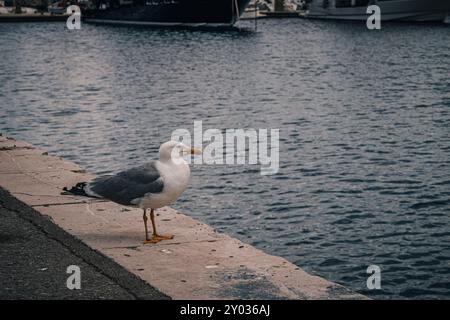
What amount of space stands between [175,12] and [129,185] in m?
75.4

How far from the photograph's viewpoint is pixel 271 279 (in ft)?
25.2

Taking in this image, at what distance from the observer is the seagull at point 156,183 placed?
28.5ft

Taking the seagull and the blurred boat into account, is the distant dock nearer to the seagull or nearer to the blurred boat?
the blurred boat

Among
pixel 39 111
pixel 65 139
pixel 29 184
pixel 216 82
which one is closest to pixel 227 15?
pixel 216 82

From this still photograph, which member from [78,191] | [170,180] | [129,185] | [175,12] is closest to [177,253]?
[170,180]

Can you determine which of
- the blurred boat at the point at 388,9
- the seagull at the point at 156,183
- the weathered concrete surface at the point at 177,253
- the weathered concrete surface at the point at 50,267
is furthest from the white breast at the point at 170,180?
the blurred boat at the point at 388,9

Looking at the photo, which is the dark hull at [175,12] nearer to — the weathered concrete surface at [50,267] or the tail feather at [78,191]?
the tail feather at [78,191]

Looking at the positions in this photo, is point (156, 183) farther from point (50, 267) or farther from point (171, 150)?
point (50, 267)

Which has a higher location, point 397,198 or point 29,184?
point 29,184

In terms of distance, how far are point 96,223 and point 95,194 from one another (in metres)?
0.45

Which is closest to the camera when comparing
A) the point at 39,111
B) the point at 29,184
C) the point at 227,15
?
the point at 29,184

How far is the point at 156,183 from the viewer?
28.5 ft

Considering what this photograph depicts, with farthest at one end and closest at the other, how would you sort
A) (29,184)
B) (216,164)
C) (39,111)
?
(39,111) → (216,164) → (29,184)

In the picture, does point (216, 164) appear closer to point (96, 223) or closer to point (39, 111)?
point (96, 223)
